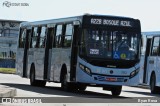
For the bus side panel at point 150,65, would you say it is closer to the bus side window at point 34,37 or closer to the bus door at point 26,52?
the bus side window at point 34,37

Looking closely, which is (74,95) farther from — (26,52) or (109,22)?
(26,52)

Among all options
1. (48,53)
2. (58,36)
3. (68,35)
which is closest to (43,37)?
(48,53)

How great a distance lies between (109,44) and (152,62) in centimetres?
737

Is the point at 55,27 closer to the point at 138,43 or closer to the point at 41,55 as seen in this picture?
the point at 41,55

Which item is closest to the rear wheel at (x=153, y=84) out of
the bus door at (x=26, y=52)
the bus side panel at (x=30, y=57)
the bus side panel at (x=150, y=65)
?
the bus side panel at (x=150, y=65)

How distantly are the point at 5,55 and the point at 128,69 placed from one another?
301 feet

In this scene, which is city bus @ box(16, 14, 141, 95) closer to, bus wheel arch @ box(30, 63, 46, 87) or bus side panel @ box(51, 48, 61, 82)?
bus side panel @ box(51, 48, 61, 82)

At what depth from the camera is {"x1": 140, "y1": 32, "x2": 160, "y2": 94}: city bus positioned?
3175 cm

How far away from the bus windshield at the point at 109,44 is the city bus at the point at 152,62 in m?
5.90

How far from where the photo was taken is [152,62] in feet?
106

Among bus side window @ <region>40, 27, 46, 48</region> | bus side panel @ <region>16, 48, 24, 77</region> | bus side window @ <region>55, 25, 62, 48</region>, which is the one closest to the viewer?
bus side window @ <region>55, 25, 62, 48</region>

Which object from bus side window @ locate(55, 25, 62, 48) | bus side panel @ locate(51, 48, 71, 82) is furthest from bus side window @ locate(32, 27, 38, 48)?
bus side window @ locate(55, 25, 62, 48)

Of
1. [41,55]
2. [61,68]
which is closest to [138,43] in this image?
[61,68]

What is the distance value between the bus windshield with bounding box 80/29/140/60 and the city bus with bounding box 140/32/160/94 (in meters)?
5.90
